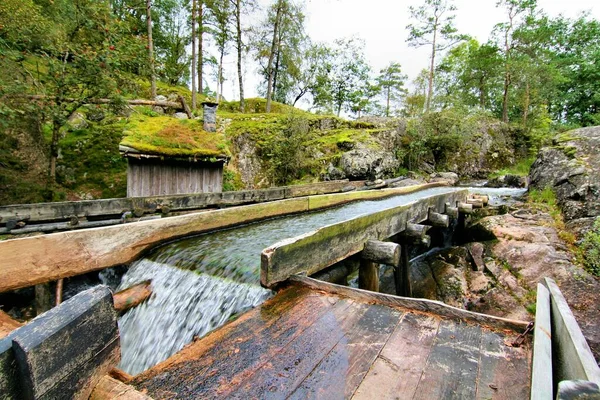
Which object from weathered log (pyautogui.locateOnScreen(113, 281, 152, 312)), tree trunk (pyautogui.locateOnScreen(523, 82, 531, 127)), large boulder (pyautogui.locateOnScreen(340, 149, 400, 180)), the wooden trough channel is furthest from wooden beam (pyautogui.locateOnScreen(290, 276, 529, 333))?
tree trunk (pyautogui.locateOnScreen(523, 82, 531, 127))

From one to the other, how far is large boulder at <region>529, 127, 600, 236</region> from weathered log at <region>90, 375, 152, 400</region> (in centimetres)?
803

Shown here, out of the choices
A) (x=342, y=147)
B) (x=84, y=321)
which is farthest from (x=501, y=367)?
(x=342, y=147)

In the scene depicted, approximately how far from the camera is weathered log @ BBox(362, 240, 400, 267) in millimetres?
3383

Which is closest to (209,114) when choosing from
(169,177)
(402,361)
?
(169,177)

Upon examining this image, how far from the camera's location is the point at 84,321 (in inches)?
44.9

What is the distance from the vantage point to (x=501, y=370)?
5.13ft

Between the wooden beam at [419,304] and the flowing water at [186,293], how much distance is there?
0.51m

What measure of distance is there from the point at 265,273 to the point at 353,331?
33.2 inches

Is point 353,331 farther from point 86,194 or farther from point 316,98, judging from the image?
point 316,98

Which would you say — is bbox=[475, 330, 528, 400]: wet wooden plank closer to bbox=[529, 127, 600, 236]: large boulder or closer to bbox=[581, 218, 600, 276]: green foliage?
bbox=[581, 218, 600, 276]: green foliage

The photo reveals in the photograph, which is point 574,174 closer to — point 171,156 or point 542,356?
point 542,356

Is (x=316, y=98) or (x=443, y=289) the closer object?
(x=443, y=289)

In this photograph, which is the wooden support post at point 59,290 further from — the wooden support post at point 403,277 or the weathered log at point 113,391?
the wooden support post at point 403,277

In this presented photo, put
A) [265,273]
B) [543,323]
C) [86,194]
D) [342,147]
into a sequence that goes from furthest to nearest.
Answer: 1. [342,147]
2. [86,194]
3. [265,273]
4. [543,323]
